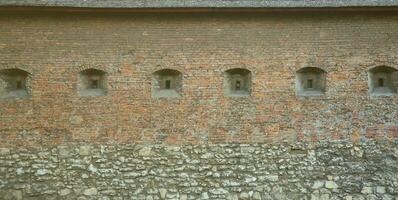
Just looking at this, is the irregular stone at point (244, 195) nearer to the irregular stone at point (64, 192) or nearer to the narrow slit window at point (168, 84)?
the narrow slit window at point (168, 84)

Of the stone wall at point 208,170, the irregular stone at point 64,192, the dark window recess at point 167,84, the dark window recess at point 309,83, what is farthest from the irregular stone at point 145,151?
the dark window recess at point 309,83

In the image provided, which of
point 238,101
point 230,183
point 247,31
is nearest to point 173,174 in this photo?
point 230,183

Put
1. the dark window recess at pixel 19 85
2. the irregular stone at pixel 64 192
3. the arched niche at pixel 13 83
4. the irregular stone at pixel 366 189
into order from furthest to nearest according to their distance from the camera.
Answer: the dark window recess at pixel 19 85, the arched niche at pixel 13 83, the irregular stone at pixel 366 189, the irregular stone at pixel 64 192

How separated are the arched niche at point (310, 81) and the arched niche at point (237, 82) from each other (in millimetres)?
1064

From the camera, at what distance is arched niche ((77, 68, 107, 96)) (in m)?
9.26

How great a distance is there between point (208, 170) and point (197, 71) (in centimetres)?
208

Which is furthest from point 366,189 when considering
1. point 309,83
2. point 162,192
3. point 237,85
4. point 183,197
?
point 162,192

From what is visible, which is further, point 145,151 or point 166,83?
point 166,83

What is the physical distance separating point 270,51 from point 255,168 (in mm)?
2477

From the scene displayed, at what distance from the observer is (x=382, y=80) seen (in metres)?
9.39

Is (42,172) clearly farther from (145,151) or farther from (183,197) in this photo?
(183,197)

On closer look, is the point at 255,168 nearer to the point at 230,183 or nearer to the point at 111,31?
the point at 230,183

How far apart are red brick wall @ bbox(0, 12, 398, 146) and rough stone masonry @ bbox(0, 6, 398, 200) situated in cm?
2

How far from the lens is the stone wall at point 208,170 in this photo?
29.3 ft
